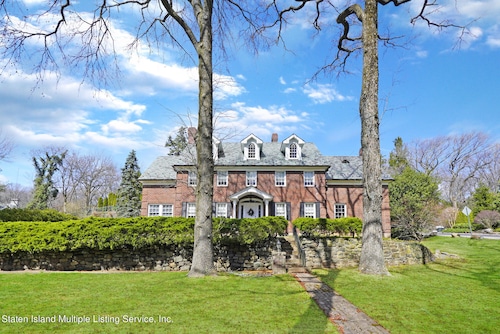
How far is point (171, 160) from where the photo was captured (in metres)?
25.9

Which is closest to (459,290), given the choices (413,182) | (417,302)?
(417,302)

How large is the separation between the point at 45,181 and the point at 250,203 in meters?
28.9

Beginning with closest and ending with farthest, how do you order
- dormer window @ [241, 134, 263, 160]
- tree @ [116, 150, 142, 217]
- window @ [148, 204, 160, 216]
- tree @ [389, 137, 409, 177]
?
dormer window @ [241, 134, 263, 160], window @ [148, 204, 160, 216], tree @ [116, 150, 142, 217], tree @ [389, 137, 409, 177]

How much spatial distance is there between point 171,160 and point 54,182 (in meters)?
21.7

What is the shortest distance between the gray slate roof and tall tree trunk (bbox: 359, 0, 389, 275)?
42.4 ft

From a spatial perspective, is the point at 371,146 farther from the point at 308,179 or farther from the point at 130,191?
the point at 130,191

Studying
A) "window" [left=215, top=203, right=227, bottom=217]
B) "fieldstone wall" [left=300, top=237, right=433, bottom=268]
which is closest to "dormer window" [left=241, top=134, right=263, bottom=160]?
"window" [left=215, top=203, right=227, bottom=217]

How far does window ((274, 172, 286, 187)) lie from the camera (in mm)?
22609

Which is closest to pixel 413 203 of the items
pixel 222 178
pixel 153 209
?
pixel 222 178

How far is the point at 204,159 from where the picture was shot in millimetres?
8398

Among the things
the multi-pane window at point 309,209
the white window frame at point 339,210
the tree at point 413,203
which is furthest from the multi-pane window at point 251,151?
the tree at point 413,203

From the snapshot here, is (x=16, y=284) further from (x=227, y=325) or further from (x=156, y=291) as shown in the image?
(x=227, y=325)

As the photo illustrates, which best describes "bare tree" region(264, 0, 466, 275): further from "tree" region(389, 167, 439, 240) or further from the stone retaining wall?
"tree" region(389, 167, 439, 240)

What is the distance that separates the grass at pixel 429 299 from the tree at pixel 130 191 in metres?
27.1
